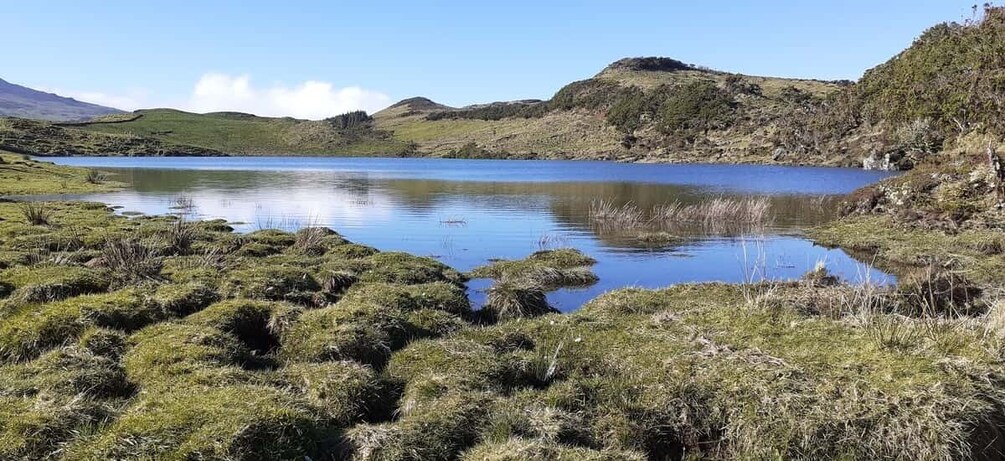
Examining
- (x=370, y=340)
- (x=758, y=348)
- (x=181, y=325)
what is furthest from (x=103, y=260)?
(x=758, y=348)

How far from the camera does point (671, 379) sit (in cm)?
920

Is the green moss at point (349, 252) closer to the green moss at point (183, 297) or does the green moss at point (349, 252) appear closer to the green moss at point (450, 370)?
the green moss at point (183, 297)

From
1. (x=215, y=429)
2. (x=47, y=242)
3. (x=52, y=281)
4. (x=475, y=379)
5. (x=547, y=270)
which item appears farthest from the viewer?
(x=547, y=270)

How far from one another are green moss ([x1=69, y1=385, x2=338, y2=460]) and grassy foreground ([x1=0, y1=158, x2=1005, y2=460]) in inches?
0.9

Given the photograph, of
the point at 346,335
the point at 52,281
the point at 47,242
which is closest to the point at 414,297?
the point at 346,335

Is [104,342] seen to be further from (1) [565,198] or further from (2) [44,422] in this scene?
(1) [565,198]

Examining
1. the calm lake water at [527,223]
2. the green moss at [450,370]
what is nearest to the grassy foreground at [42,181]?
the calm lake water at [527,223]

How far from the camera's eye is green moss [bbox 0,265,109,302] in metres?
12.5

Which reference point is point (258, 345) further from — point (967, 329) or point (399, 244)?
point (399, 244)

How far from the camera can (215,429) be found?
6.82 m

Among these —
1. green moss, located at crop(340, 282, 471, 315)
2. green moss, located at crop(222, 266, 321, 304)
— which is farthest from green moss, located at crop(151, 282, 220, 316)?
green moss, located at crop(340, 282, 471, 315)

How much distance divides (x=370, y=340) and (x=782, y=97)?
205584mm

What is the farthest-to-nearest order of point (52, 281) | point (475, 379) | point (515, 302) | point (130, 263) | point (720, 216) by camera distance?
point (720, 216)
point (515, 302)
point (130, 263)
point (52, 281)
point (475, 379)

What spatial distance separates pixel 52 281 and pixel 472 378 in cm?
1004
